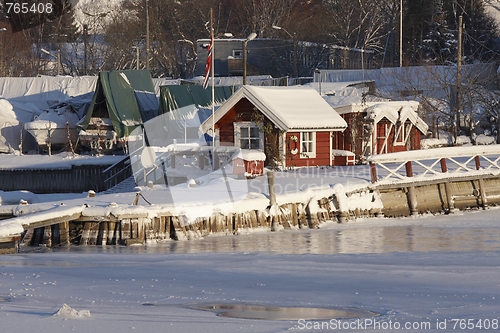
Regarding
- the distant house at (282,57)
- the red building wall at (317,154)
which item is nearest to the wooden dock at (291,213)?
the red building wall at (317,154)

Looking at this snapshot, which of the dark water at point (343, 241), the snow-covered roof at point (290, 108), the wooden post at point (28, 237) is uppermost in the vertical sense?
the snow-covered roof at point (290, 108)

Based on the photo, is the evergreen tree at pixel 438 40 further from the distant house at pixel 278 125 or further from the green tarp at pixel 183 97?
the distant house at pixel 278 125

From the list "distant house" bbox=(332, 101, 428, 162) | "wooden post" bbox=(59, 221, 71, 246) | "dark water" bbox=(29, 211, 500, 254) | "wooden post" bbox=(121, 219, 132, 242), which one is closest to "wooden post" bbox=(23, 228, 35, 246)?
"dark water" bbox=(29, 211, 500, 254)

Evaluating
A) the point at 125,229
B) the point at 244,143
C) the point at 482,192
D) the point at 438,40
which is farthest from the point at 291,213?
the point at 438,40

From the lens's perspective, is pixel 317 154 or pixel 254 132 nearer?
pixel 254 132

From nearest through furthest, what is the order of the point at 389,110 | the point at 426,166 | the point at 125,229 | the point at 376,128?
the point at 125,229
the point at 426,166
the point at 389,110
the point at 376,128

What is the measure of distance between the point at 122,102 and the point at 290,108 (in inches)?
628

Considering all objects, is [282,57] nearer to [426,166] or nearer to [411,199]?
[426,166]

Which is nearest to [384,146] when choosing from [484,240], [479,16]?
[484,240]

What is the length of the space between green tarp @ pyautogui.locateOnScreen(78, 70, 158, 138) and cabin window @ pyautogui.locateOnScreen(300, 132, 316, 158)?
1480 centimetres

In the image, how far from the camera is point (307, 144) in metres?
33.2

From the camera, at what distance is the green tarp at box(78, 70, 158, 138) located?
45.1 metres

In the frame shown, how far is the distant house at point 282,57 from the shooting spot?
68.5 m

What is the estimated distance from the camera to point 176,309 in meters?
11.7
